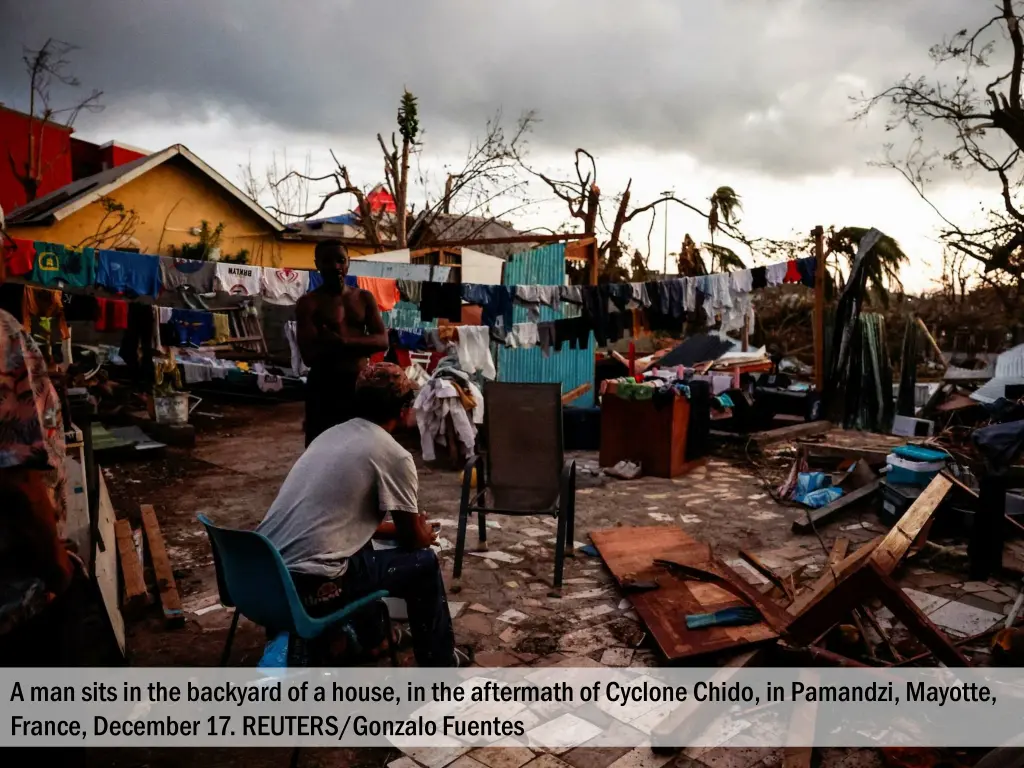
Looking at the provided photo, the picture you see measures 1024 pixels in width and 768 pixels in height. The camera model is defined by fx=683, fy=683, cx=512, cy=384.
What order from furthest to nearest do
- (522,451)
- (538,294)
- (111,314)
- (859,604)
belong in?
(538,294) → (111,314) → (522,451) → (859,604)

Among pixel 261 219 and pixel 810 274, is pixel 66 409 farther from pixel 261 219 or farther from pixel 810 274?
pixel 261 219

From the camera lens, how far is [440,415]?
7727 millimetres

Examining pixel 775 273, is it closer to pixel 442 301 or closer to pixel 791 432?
pixel 791 432

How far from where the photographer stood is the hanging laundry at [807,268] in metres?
10.0

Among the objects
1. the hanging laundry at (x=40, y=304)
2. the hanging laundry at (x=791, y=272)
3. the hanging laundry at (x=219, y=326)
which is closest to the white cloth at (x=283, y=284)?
the hanging laundry at (x=40, y=304)

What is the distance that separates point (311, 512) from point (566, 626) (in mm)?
1826

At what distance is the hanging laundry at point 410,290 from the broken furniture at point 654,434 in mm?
2701

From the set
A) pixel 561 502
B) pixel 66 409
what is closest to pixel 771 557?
pixel 561 502

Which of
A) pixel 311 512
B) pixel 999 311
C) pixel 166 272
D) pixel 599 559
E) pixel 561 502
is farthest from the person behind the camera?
pixel 999 311

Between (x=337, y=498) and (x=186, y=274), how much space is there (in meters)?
5.44

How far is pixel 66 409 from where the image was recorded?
12.5ft

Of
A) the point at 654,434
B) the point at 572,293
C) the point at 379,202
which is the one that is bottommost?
the point at 654,434

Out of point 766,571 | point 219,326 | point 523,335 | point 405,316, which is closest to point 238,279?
point 219,326

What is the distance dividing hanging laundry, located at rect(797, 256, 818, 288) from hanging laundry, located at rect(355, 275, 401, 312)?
5884mm
